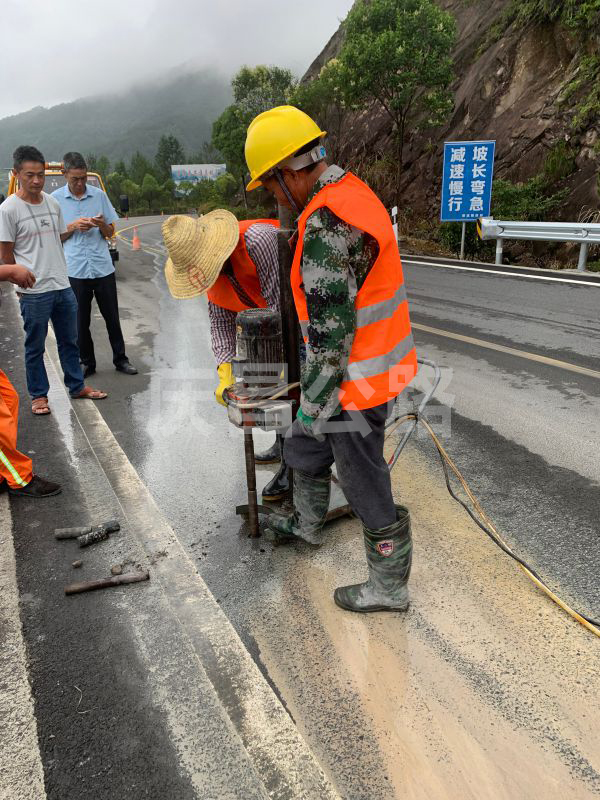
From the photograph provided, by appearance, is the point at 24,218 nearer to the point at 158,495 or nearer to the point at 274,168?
the point at 158,495

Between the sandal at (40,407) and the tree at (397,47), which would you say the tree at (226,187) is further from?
the sandal at (40,407)

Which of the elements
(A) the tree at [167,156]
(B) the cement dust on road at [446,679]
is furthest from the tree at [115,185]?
(B) the cement dust on road at [446,679]

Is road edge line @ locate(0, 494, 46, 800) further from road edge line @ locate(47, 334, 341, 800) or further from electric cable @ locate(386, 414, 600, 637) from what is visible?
electric cable @ locate(386, 414, 600, 637)

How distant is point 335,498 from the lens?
10.7ft

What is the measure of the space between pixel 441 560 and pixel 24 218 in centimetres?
395

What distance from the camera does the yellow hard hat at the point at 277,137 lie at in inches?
82.4

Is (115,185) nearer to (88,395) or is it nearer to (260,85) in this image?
(260,85)

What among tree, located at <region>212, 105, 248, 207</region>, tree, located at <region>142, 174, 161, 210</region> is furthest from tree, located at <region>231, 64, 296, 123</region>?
tree, located at <region>142, 174, 161, 210</region>

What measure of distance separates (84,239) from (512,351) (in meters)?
4.37

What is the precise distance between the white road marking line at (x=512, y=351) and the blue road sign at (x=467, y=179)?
6695mm

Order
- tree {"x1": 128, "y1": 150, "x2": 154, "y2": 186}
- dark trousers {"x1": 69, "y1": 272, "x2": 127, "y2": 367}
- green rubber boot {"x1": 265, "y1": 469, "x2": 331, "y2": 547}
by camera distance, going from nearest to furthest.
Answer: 1. green rubber boot {"x1": 265, "y1": 469, "x2": 331, "y2": 547}
2. dark trousers {"x1": 69, "y1": 272, "x2": 127, "y2": 367}
3. tree {"x1": 128, "y1": 150, "x2": 154, "y2": 186}

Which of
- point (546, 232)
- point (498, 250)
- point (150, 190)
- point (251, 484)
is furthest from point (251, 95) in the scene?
point (150, 190)

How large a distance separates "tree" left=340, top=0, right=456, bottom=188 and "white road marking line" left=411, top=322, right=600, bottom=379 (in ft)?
39.6

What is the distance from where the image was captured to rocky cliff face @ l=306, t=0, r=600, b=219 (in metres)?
13.8
